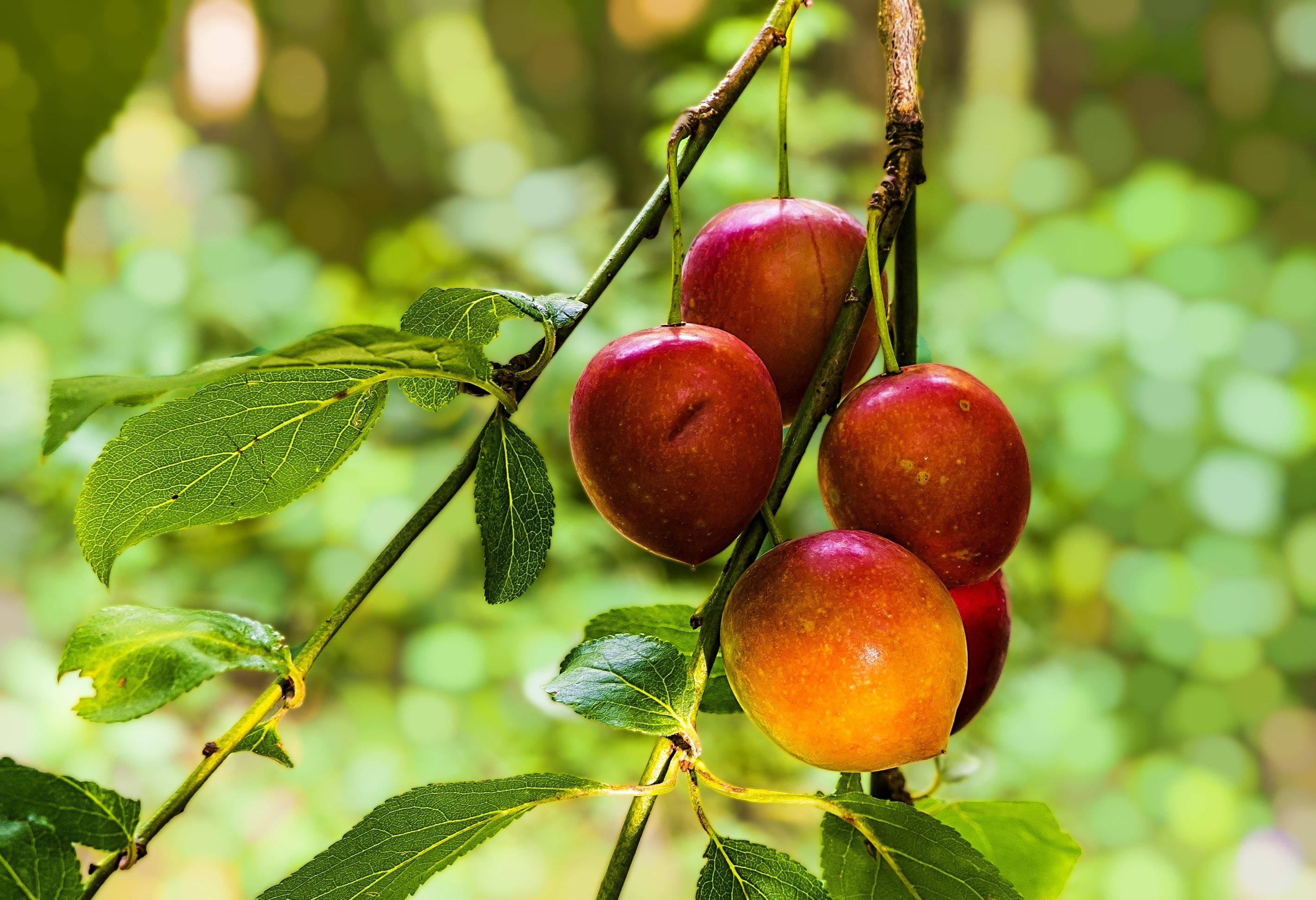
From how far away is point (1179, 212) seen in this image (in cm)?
151

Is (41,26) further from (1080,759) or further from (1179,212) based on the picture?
(1179,212)

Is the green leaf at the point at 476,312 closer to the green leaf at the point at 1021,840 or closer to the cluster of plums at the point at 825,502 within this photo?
the cluster of plums at the point at 825,502

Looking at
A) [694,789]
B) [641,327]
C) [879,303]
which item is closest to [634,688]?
[694,789]

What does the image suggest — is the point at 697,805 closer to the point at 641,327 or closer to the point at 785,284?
the point at 785,284

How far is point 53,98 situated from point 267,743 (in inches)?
6.4

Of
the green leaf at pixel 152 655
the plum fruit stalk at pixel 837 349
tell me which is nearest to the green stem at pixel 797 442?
the plum fruit stalk at pixel 837 349

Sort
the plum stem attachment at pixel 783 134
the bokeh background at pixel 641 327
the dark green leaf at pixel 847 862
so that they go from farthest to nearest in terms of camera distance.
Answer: the bokeh background at pixel 641 327
the plum stem attachment at pixel 783 134
the dark green leaf at pixel 847 862

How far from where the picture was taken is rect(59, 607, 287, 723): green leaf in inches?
8.9

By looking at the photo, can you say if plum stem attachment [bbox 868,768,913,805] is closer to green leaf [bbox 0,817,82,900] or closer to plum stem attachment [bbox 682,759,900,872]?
plum stem attachment [bbox 682,759,900,872]

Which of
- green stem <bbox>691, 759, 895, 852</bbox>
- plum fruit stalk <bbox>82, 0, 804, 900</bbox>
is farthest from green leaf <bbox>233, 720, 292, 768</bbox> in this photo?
green stem <bbox>691, 759, 895, 852</bbox>

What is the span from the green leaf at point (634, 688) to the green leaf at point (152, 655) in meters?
0.07

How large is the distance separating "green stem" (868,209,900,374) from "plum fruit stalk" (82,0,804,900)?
58 millimetres

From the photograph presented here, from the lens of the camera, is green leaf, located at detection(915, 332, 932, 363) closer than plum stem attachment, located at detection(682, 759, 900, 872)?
No

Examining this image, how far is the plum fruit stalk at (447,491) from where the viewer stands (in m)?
0.24
